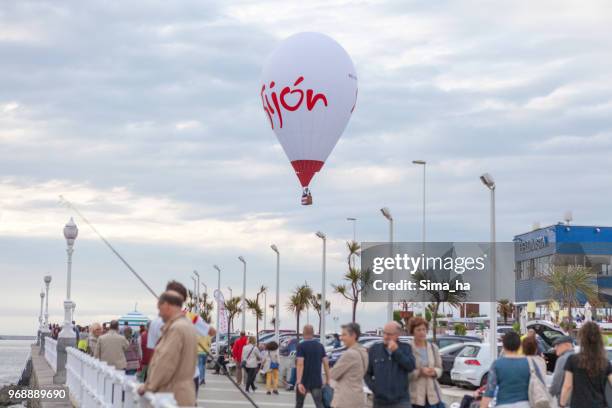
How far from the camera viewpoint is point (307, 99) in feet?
108

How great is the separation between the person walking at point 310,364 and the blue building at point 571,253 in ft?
302

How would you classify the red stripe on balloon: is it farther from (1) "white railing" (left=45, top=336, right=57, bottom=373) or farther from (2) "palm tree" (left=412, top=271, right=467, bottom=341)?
(2) "palm tree" (left=412, top=271, right=467, bottom=341)

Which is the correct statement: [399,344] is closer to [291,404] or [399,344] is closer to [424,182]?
[291,404]

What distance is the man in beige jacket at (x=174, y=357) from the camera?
874 cm

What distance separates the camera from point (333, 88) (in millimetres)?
33531

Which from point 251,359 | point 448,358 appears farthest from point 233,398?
point 448,358

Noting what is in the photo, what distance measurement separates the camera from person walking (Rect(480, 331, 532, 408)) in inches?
430

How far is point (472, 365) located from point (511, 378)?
17.7 metres

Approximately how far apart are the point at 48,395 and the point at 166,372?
51.4ft

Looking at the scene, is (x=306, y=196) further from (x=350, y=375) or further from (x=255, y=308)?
(x=255, y=308)

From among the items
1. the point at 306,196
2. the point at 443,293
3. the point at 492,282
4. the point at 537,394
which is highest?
the point at 306,196

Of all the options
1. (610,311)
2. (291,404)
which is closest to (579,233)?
(610,311)

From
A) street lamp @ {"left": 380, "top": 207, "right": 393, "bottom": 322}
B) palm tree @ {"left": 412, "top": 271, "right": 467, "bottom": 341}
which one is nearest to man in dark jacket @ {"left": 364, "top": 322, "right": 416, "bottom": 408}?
street lamp @ {"left": 380, "top": 207, "right": 393, "bottom": 322}

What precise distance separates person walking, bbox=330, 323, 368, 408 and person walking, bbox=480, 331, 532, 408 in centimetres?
198
